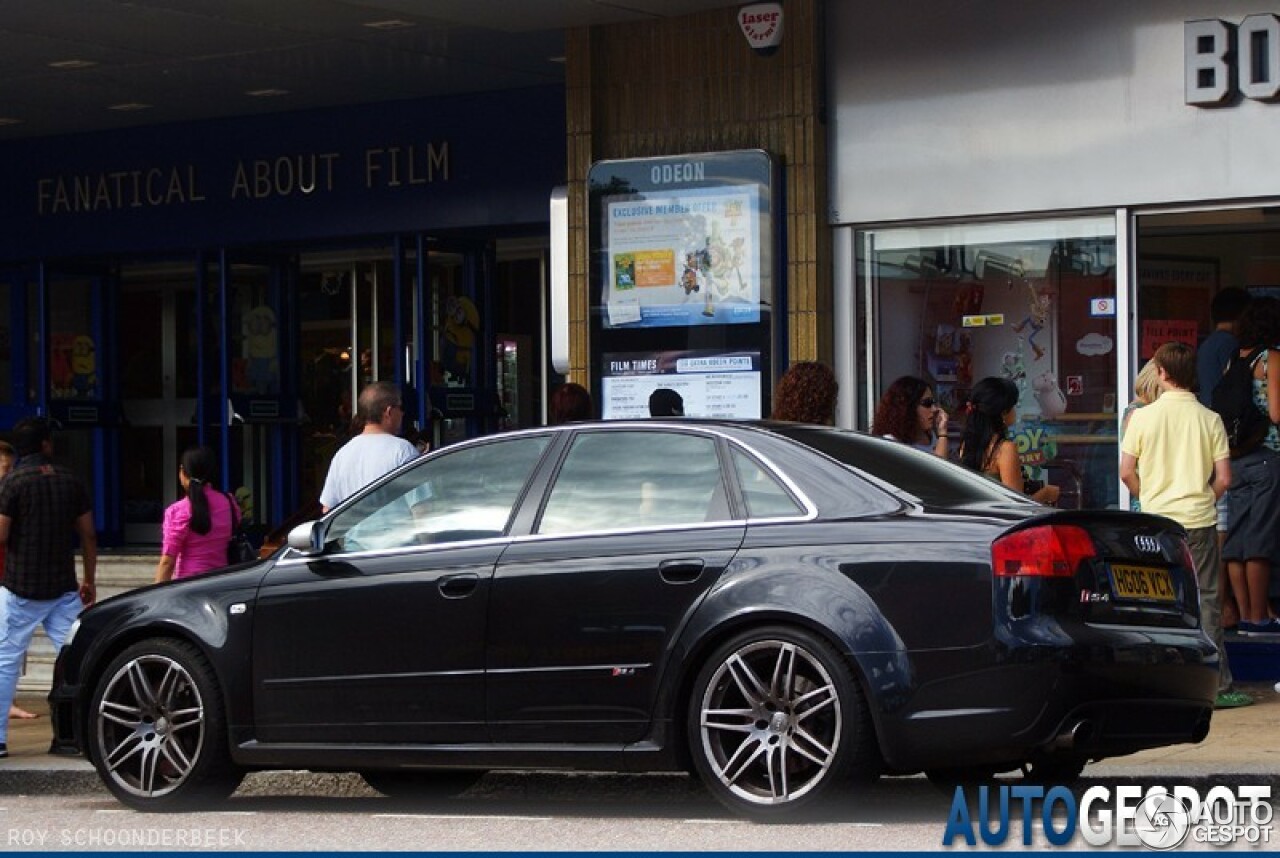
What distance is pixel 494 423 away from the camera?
18.2m

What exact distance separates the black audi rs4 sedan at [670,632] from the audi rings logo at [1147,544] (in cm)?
1

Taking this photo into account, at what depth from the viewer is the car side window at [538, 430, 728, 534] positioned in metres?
8.25

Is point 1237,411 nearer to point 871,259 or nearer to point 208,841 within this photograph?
point 871,259

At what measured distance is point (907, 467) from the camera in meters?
8.41

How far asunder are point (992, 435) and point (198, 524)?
4.12 metres

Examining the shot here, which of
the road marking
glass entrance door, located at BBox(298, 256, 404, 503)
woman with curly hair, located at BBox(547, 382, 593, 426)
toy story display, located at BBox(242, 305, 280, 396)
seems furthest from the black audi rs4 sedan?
toy story display, located at BBox(242, 305, 280, 396)

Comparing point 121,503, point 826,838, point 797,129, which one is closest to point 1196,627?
point 826,838

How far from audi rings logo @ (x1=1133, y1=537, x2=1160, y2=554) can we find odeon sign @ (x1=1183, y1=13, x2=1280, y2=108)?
4.78 metres

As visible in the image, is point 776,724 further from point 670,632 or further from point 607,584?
point 607,584

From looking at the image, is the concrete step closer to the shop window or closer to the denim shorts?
the shop window

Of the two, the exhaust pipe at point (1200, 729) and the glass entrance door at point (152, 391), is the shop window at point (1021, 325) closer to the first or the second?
the exhaust pipe at point (1200, 729)

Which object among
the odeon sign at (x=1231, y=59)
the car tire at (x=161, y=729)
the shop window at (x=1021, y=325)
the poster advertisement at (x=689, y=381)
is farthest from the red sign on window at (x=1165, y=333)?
the car tire at (x=161, y=729)

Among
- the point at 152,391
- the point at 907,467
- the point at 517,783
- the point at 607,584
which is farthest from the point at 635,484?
the point at 152,391

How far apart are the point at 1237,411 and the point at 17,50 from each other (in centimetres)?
828
